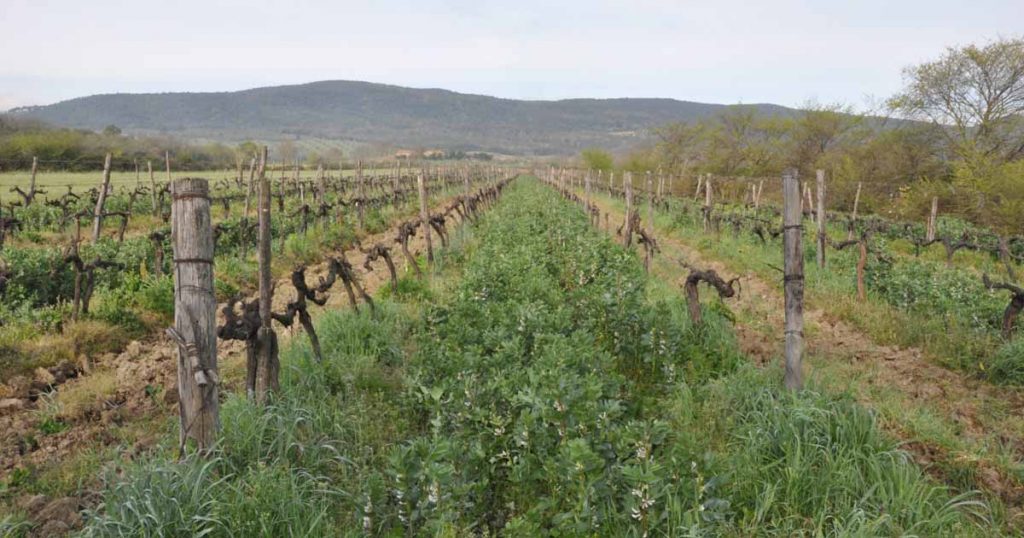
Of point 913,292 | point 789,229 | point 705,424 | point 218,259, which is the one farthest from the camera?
point 218,259

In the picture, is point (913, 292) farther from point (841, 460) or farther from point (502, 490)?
point (502, 490)

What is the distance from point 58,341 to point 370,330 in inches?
153

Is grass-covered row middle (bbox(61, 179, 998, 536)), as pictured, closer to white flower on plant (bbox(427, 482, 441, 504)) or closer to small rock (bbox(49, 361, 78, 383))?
white flower on plant (bbox(427, 482, 441, 504))

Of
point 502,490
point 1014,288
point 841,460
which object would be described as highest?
point 1014,288

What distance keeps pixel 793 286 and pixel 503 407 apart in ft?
9.01

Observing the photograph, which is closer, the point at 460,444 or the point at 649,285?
the point at 460,444

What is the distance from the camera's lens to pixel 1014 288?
A: 7.05 m

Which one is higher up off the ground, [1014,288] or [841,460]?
[1014,288]

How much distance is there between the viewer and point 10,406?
222 inches

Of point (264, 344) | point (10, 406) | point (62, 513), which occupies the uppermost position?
point (264, 344)

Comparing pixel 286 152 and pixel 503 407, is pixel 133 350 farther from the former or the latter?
pixel 286 152

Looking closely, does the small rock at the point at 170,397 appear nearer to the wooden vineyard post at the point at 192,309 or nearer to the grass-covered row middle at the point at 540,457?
the grass-covered row middle at the point at 540,457

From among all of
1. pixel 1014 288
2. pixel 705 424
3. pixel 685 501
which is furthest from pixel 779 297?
pixel 685 501

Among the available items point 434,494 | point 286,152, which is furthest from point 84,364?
point 286,152
